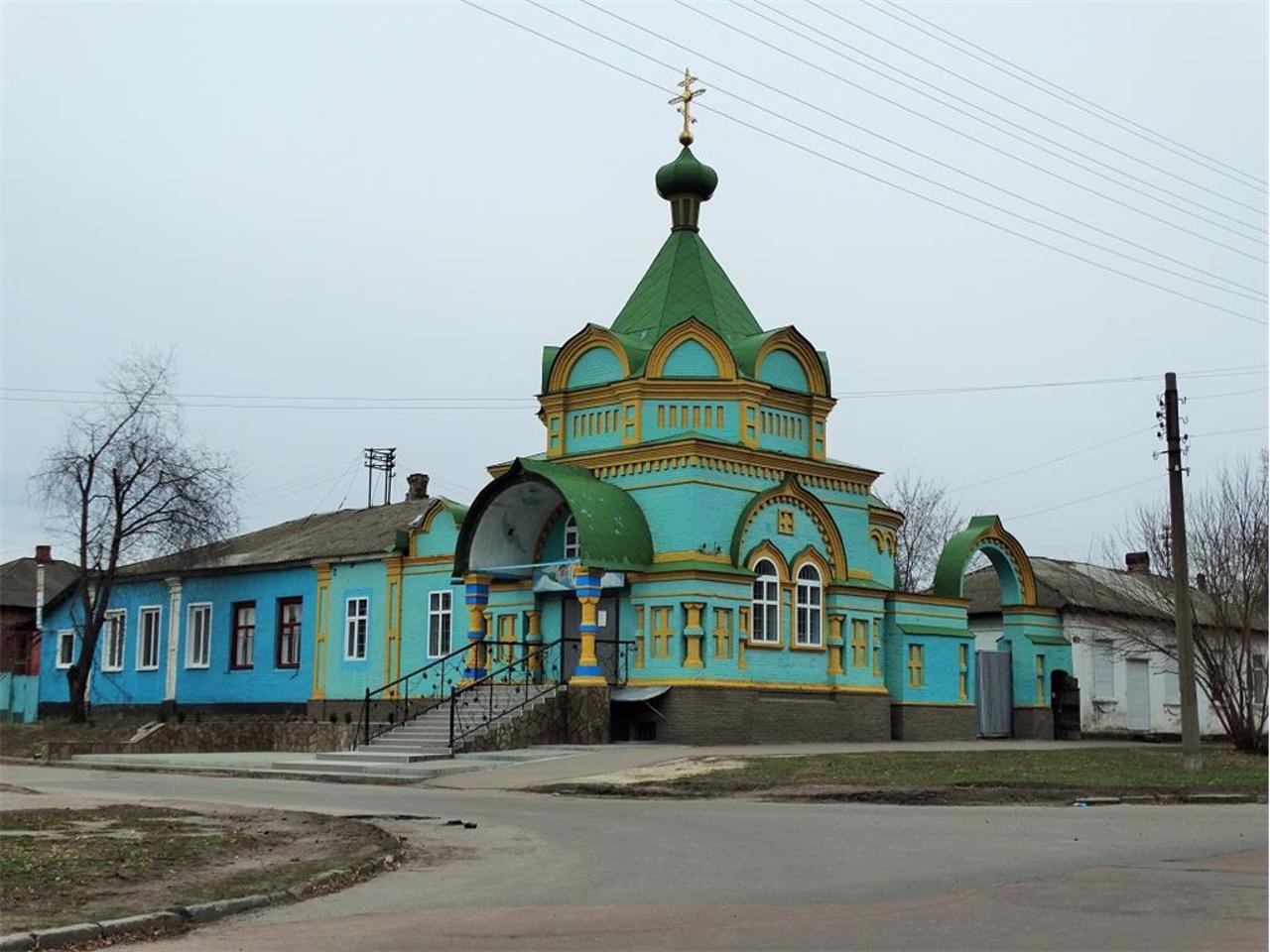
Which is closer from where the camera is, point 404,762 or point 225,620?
point 404,762

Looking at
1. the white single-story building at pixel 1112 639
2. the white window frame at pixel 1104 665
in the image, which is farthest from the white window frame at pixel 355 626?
the white window frame at pixel 1104 665

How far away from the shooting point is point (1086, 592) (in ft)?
133

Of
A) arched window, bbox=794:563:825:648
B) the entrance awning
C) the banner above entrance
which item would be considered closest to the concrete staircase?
the entrance awning

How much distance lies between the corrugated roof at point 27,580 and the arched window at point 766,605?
110ft

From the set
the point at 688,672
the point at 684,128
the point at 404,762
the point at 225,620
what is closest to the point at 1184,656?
the point at 688,672

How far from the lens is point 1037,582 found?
1563 inches

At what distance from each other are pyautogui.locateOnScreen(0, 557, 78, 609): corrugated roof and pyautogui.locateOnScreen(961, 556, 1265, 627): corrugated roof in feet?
105

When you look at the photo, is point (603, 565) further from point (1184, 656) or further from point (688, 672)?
point (1184, 656)

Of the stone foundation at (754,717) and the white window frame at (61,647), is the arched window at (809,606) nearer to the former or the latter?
the stone foundation at (754,717)

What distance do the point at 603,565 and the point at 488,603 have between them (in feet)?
14.9

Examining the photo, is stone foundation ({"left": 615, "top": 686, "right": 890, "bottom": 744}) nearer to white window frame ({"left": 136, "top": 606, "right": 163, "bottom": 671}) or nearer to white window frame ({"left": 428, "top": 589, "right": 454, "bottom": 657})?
white window frame ({"left": 428, "top": 589, "right": 454, "bottom": 657})

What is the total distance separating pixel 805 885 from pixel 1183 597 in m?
14.2

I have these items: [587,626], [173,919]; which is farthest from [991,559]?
[173,919]

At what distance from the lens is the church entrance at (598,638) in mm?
30203
